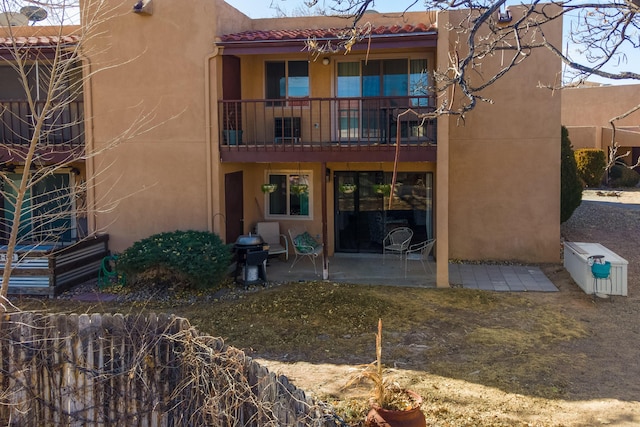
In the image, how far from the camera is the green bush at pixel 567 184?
14969 millimetres

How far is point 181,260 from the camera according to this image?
10.8 metres

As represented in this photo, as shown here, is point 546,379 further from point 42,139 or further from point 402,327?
point 42,139

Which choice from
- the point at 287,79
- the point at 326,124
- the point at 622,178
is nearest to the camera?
the point at 326,124

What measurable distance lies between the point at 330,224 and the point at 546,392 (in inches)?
331

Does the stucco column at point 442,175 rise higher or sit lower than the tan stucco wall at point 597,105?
lower

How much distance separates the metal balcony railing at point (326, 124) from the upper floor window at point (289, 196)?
42.3 inches

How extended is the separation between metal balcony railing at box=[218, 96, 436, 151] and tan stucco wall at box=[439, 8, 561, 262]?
63.8 inches

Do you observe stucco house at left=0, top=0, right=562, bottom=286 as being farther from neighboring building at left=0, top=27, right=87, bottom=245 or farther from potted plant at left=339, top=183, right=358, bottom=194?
neighboring building at left=0, top=27, right=87, bottom=245

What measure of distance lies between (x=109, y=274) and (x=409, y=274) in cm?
629

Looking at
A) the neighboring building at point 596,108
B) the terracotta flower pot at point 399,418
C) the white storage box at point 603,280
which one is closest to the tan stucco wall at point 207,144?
the white storage box at point 603,280

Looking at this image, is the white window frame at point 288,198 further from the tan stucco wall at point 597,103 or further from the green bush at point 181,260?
the tan stucco wall at point 597,103

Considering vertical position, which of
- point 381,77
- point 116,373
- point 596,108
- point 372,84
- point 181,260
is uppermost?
point 596,108

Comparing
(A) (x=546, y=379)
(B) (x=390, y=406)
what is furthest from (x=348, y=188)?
(B) (x=390, y=406)

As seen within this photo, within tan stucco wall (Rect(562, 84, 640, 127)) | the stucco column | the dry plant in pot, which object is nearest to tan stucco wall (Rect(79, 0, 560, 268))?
the stucco column
